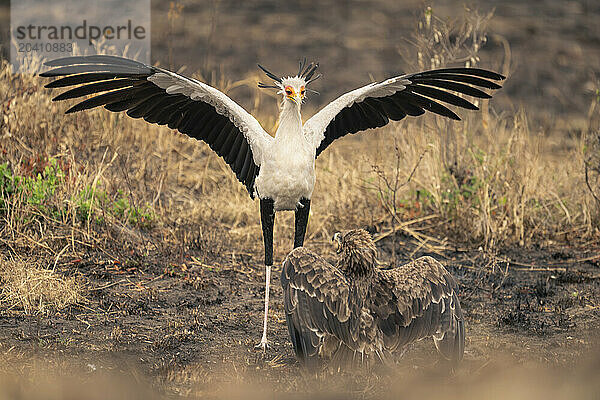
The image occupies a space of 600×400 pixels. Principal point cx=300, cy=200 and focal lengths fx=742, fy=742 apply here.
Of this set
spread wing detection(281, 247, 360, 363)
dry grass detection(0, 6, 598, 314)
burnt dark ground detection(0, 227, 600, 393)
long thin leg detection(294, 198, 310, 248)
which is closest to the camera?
spread wing detection(281, 247, 360, 363)

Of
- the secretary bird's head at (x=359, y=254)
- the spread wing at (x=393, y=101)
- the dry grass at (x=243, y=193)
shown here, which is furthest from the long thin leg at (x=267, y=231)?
the dry grass at (x=243, y=193)

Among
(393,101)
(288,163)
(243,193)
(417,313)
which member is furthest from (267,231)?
(243,193)

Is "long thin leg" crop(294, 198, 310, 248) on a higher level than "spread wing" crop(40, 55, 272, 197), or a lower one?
lower

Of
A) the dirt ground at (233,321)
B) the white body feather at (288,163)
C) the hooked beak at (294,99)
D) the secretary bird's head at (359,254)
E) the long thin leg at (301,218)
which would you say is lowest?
the dirt ground at (233,321)

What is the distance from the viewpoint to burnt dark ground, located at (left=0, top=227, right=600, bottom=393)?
480 centimetres

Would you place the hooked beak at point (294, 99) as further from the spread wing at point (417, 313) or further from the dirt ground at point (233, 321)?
the dirt ground at point (233, 321)

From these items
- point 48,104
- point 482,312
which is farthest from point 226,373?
point 48,104

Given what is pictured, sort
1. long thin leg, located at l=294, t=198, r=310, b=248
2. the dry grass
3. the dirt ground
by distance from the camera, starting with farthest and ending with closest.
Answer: the dry grass
long thin leg, located at l=294, t=198, r=310, b=248
the dirt ground

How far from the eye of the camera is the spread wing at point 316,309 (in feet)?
14.2

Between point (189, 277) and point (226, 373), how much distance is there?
1689mm

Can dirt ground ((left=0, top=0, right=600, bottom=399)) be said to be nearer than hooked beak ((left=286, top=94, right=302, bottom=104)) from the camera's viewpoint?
Yes

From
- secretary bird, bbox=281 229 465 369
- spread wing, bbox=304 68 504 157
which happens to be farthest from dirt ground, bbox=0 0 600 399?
spread wing, bbox=304 68 504 157

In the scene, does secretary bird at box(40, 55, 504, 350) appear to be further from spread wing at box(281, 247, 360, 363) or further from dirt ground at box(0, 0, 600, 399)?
spread wing at box(281, 247, 360, 363)

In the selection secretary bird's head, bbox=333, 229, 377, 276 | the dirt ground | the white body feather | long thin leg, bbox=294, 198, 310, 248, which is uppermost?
the white body feather
